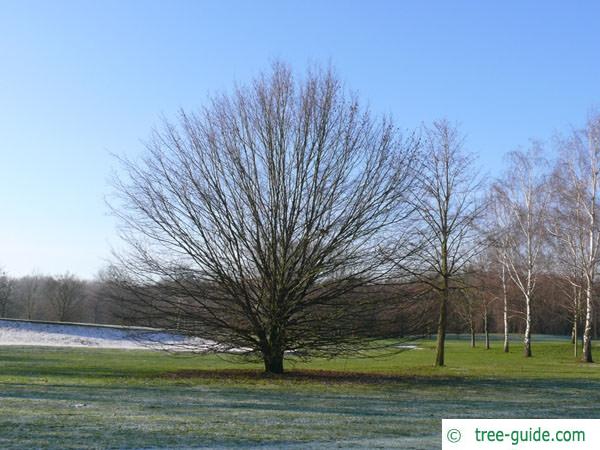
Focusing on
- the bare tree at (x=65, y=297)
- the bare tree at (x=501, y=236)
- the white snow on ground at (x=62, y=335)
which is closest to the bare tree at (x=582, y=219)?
the bare tree at (x=501, y=236)

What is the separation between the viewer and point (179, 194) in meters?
21.6

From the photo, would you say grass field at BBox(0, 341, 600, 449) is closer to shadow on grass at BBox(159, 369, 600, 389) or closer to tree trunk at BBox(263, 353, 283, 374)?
shadow on grass at BBox(159, 369, 600, 389)

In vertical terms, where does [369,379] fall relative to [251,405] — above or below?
below

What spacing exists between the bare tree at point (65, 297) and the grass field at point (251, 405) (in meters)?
58.5

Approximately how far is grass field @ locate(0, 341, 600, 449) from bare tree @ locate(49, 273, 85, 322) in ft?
192

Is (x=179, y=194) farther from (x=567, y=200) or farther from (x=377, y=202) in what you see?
(x=567, y=200)

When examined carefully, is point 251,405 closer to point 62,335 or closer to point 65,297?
point 62,335

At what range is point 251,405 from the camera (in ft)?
47.4

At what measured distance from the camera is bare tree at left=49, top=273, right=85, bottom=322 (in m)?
82.3

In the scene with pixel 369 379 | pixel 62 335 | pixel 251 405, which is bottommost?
pixel 62 335

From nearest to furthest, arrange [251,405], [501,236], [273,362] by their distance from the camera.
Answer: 1. [251,405]
2. [273,362]
3. [501,236]

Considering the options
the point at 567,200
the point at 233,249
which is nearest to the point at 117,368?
the point at 233,249

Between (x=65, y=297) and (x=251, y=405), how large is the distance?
72.7 meters

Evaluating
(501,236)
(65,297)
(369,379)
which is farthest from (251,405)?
(65,297)
